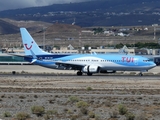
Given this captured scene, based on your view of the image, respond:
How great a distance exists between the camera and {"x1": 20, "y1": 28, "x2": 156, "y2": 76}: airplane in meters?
93.5

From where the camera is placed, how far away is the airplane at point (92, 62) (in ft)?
307

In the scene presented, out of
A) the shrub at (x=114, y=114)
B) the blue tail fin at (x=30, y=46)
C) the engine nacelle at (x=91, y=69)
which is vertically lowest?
the shrub at (x=114, y=114)

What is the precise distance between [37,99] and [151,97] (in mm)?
9291

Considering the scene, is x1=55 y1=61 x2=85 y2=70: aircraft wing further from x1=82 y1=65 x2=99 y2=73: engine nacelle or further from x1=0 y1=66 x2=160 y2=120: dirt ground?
x1=0 y1=66 x2=160 y2=120: dirt ground

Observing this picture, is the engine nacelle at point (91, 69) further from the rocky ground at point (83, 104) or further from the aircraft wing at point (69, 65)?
the rocky ground at point (83, 104)

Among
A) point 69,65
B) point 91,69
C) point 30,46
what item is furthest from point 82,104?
point 30,46

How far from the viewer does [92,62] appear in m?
96.6

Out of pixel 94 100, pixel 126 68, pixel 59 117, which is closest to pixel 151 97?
pixel 94 100

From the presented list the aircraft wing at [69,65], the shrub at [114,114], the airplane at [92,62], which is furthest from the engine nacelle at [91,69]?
the shrub at [114,114]

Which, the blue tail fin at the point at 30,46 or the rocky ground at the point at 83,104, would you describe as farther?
the blue tail fin at the point at 30,46

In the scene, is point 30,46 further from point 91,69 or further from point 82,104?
point 82,104

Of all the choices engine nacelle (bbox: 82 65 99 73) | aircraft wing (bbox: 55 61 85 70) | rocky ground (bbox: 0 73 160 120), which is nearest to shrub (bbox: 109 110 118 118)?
rocky ground (bbox: 0 73 160 120)

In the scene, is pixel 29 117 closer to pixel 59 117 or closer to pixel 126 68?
pixel 59 117

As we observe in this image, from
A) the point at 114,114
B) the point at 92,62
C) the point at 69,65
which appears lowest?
the point at 114,114
